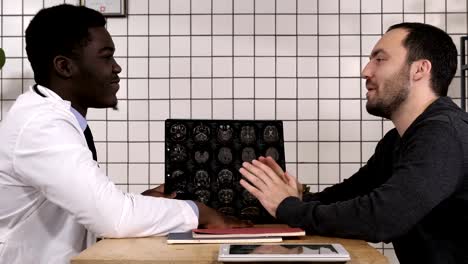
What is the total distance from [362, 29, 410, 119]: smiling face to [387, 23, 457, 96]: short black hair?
0.08 ft

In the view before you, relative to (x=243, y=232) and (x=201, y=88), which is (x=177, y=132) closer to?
(x=243, y=232)

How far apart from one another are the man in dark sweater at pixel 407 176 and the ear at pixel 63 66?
21.8 inches

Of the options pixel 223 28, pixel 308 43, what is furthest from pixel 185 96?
pixel 308 43

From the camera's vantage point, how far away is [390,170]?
75.5 inches

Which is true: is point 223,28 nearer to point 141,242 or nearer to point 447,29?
point 447,29

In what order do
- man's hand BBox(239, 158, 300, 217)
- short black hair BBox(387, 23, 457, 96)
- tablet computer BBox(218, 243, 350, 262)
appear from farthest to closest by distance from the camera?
1. short black hair BBox(387, 23, 457, 96)
2. man's hand BBox(239, 158, 300, 217)
3. tablet computer BBox(218, 243, 350, 262)

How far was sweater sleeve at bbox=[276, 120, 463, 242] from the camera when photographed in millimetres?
1445

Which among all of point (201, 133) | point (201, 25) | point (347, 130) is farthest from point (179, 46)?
point (201, 133)

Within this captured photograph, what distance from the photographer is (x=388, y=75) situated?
1.81m

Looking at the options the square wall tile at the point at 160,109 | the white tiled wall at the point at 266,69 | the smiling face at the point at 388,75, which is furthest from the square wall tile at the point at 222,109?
the smiling face at the point at 388,75

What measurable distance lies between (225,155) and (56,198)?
564 mm

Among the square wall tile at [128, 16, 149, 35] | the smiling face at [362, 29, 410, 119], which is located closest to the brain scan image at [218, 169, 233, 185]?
the smiling face at [362, 29, 410, 119]

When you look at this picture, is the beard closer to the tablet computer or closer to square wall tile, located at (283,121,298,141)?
the tablet computer

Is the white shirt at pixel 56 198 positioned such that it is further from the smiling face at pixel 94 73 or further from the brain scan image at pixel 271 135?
the brain scan image at pixel 271 135
